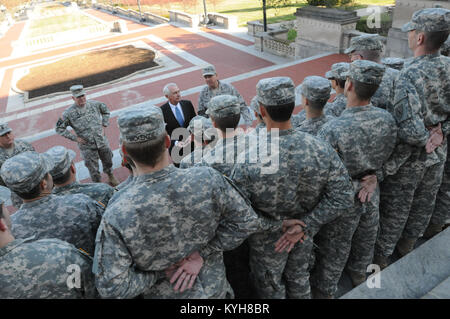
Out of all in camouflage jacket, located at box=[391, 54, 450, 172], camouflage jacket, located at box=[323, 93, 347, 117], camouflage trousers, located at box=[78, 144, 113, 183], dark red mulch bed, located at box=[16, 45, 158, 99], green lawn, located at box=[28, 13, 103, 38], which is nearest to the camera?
camouflage jacket, located at box=[391, 54, 450, 172]

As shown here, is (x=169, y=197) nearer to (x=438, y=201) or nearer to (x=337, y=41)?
(x=438, y=201)

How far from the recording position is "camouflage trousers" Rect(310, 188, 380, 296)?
288 centimetres

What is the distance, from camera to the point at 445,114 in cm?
316

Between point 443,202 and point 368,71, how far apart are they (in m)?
2.20

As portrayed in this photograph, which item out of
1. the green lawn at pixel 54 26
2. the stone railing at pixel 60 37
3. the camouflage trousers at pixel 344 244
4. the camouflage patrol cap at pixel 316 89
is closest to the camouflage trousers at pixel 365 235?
the camouflage trousers at pixel 344 244

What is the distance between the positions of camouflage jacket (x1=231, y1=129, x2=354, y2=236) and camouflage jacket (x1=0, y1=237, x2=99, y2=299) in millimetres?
1216

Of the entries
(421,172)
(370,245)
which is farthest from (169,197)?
(421,172)

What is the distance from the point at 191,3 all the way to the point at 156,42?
14391mm

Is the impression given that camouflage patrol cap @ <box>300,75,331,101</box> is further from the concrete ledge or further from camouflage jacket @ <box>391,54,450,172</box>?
the concrete ledge

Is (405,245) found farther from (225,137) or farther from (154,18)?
(154,18)

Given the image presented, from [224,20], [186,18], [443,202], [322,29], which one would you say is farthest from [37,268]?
[186,18]

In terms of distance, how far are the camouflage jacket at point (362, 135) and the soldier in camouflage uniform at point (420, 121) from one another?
8.9 inches

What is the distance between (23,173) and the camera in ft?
7.40

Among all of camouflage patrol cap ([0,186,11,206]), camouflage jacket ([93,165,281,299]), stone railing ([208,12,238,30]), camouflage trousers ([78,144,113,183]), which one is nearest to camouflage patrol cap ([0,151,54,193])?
camouflage patrol cap ([0,186,11,206])
